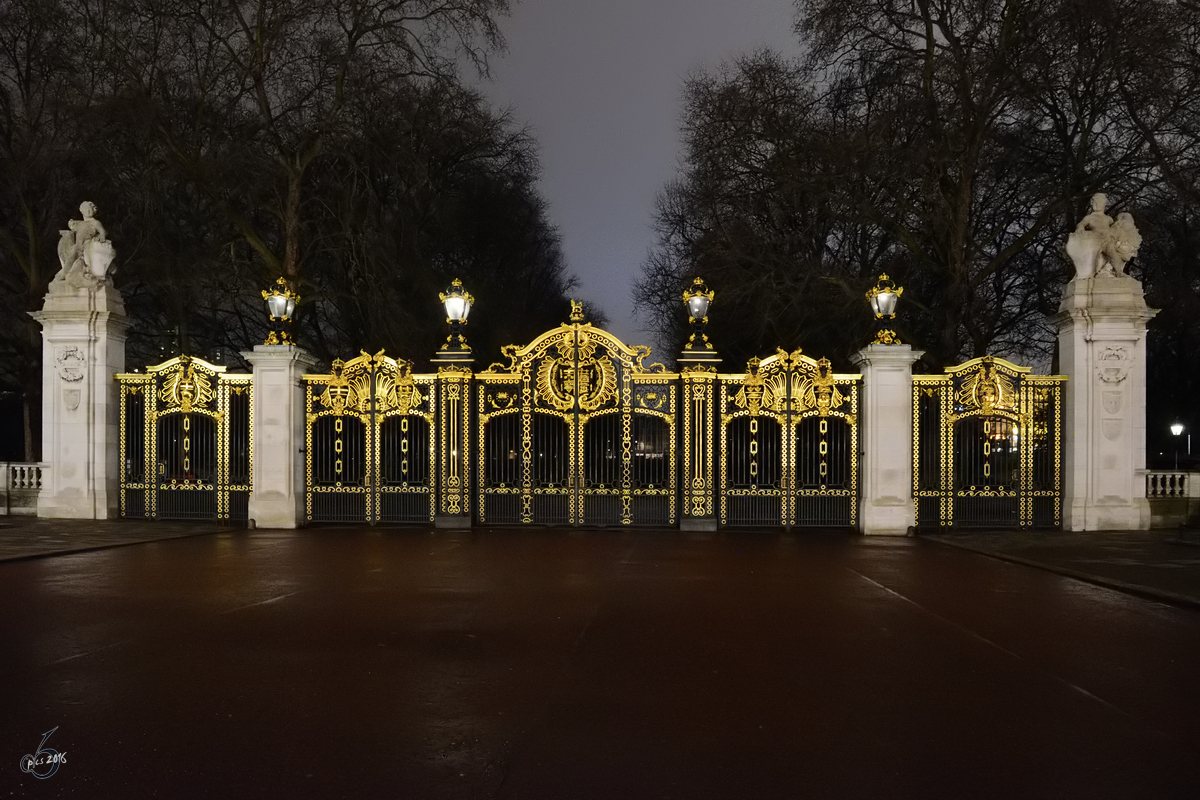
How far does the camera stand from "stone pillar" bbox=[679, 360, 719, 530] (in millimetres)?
18406

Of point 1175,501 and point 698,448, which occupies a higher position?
point 698,448

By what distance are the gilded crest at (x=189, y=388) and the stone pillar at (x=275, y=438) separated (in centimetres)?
99

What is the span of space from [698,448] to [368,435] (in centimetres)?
593

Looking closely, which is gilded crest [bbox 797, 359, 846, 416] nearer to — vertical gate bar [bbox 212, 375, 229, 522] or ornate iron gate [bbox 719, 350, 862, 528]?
ornate iron gate [bbox 719, 350, 862, 528]

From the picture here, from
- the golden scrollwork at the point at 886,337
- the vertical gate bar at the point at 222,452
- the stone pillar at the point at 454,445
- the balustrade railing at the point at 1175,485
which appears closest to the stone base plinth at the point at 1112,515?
the balustrade railing at the point at 1175,485

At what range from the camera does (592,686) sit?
6.75 metres

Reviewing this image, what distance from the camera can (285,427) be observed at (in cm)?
1888

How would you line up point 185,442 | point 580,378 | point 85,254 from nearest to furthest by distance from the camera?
point 580,378 → point 185,442 → point 85,254

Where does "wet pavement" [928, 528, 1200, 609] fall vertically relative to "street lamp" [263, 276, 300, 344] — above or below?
below

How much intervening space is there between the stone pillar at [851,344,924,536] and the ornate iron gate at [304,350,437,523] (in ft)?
25.4

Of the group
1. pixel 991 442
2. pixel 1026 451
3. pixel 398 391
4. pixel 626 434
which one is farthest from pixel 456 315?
pixel 1026 451

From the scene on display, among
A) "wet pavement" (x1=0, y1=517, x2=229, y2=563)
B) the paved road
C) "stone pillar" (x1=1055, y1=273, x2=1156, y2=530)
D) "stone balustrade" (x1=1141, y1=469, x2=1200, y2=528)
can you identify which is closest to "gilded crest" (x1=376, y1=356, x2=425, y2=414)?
"wet pavement" (x1=0, y1=517, x2=229, y2=563)

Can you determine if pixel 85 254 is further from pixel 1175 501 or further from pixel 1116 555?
pixel 1175 501

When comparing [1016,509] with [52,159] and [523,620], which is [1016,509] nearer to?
[523,620]
